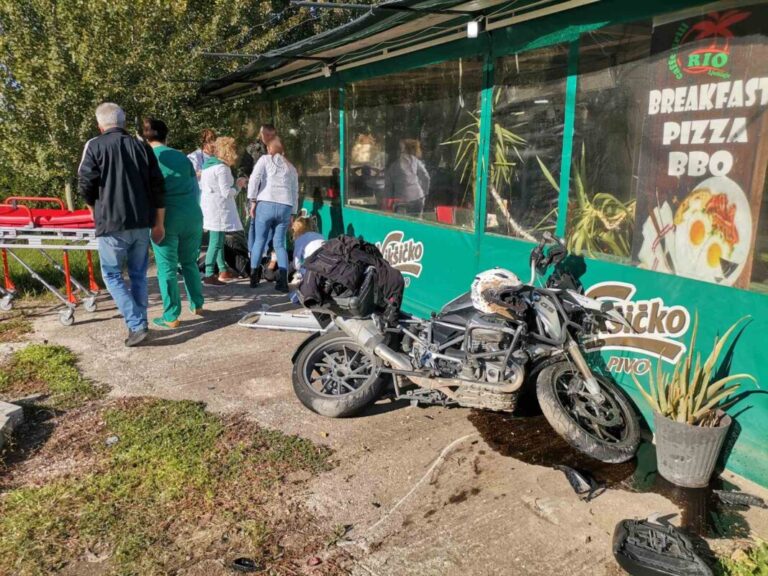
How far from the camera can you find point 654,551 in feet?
8.82

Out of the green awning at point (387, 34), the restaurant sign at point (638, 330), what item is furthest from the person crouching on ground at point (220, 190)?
the restaurant sign at point (638, 330)

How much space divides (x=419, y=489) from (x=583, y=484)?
879 millimetres

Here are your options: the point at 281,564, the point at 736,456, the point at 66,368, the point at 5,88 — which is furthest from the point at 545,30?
the point at 5,88

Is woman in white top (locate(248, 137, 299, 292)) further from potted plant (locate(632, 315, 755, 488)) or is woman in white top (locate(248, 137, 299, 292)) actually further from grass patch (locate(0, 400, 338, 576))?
potted plant (locate(632, 315, 755, 488))

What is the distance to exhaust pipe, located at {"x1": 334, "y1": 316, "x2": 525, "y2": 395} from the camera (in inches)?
144

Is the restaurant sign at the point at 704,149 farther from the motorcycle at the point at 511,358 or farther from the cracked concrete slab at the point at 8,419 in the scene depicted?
the cracked concrete slab at the point at 8,419

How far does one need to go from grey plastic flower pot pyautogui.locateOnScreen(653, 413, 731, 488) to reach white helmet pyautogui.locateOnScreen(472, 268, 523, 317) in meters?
1.05

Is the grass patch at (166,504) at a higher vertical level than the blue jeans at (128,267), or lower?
lower

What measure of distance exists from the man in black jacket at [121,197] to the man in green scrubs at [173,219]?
0.29 meters

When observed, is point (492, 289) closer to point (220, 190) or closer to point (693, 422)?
point (693, 422)

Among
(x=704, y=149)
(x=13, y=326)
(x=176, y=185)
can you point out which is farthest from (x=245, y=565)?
(x=13, y=326)

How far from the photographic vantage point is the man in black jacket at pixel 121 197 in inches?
202

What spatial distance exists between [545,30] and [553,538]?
3.48m

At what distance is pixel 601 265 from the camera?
421 cm
